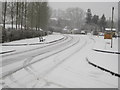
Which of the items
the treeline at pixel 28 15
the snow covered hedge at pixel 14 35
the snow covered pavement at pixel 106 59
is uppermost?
the treeline at pixel 28 15

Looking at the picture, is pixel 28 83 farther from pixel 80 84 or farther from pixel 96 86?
pixel 96 86

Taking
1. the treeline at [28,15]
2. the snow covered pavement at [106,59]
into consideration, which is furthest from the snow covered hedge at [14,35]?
the snow covered pavement at [106,59]

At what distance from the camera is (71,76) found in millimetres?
11125

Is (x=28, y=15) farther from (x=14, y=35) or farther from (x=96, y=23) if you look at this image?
(x=96, y=23)

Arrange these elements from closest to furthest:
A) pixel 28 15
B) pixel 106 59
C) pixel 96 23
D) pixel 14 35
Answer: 1. pixel 106 59
2. pixel 14 35
3. pixel 28 15
4. pixel 96 23

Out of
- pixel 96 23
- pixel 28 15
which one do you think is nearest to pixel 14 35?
pixel 28 15

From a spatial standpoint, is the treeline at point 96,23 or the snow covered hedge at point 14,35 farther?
the treeline at point 96,23

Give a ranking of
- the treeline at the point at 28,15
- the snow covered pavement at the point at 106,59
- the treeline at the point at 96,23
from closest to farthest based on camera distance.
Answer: the snow covered pavement at the point at 106,59
the treeline at the point at 28,15
the treeline at the point at 96,23

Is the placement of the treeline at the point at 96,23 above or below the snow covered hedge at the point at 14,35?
above

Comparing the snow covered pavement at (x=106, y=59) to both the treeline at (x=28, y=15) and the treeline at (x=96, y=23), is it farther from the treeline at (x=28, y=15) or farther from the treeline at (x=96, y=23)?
the treeline at (x=96, y=23)

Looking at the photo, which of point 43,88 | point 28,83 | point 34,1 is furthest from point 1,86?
point 34,1

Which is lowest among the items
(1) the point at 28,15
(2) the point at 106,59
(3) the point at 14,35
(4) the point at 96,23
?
(2) the point at 106,59

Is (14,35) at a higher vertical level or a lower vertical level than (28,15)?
lower

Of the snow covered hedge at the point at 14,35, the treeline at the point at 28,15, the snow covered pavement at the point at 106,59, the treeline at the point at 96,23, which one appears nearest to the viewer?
the snow covered pavement at the point at 106,59
